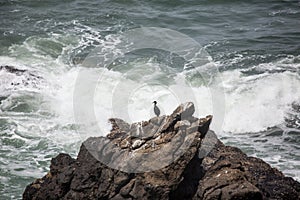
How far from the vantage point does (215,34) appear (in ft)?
95.7

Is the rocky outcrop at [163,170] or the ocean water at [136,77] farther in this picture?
the ocean water at [136,77]

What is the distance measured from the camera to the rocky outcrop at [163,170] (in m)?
10.7

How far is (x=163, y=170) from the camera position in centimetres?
1077

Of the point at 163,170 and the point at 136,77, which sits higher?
the point at 163,170

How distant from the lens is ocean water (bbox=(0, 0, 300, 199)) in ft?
59.8

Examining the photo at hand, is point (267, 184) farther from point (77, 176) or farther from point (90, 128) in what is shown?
point (90, 128)

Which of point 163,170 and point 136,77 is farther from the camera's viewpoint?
point 136,77

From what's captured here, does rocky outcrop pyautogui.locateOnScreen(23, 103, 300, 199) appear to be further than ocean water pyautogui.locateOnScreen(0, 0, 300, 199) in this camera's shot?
No

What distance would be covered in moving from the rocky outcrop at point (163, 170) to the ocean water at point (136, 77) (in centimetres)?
347

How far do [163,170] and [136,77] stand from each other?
45.8ft

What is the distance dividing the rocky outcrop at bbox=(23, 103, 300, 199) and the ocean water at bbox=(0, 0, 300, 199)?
3.47 m

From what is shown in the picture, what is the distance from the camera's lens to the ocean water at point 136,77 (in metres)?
18.2

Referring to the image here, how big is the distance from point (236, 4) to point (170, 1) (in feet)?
15.9

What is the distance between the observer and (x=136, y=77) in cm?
2441
